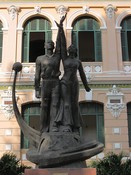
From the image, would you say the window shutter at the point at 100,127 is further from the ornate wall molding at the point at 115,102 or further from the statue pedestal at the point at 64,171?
the statue pedestal at the point at 64,171

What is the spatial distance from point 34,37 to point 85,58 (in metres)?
3.01

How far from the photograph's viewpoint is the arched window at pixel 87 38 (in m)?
17.9

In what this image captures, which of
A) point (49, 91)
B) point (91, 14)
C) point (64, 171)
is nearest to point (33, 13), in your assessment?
point (91, 14)

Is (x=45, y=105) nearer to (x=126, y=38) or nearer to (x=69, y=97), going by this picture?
(x=69, y=97)

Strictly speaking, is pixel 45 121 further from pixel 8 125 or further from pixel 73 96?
pixel 8 125

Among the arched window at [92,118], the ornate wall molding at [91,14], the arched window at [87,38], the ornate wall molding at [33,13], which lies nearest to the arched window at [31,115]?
the arched window at [92,118]

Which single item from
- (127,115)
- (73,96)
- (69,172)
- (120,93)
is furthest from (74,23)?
(69,172)

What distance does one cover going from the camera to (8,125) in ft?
54.2

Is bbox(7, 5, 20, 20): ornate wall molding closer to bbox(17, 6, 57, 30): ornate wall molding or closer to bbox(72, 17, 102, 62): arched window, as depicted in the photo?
bbox(17, 6, 57, 30): ornate wall molding

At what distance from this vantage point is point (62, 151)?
676 centimetres

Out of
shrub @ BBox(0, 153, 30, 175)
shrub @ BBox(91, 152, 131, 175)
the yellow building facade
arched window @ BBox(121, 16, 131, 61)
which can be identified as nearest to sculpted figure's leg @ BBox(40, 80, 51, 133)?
shrub @ BBox(0, 153, 30, 175)

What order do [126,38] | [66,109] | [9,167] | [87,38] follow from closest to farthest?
1. [66,109]
2. [9,167]
3. [126,38]
4. [87,38]

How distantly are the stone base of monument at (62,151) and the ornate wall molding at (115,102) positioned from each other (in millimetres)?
9512

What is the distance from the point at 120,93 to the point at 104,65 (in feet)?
5.67
